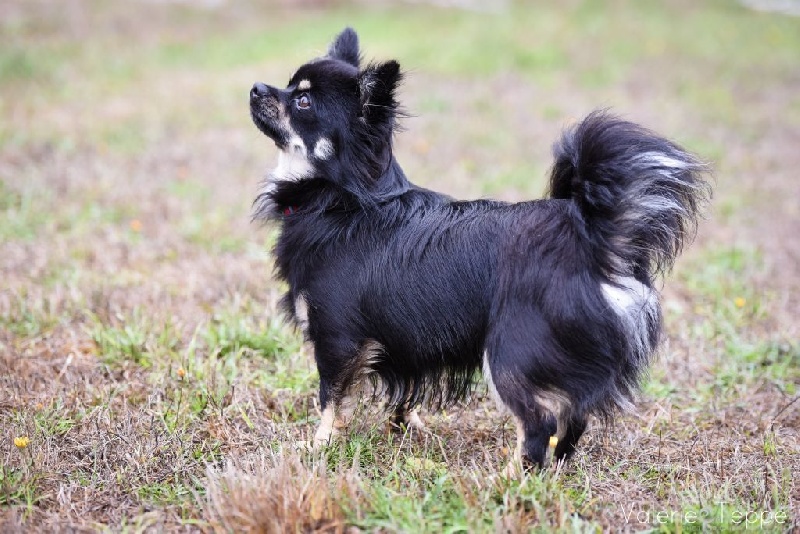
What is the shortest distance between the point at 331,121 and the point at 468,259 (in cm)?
96

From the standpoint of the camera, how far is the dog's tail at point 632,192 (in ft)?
9.52

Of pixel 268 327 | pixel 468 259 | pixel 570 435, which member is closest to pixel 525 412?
pixel 570 435

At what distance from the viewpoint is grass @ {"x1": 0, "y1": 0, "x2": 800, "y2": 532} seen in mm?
2953

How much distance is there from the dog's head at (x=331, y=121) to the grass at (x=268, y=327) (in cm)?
32

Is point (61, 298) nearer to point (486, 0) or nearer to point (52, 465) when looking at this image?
point (52, 465)

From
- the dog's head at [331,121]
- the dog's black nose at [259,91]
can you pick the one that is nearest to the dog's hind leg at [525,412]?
the dog's head at [331,121]

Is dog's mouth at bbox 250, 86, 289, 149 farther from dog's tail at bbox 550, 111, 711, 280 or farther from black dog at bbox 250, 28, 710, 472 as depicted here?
dog's tail at bbox 550, 111, 711, 280

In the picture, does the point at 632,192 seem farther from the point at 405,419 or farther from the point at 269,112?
the point at 269,112

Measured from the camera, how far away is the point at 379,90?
340cm

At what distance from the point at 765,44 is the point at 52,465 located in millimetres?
15795

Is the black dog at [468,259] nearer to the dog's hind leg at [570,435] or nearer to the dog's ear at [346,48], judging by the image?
the dog's hind leg at [570,435]

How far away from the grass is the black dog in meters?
0.34

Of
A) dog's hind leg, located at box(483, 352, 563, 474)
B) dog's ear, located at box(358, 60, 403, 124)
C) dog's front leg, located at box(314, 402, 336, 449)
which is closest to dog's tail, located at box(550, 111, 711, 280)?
dog's hind leg, located at box(483, 352, 563, 474)

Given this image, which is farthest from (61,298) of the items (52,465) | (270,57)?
(270,57)
